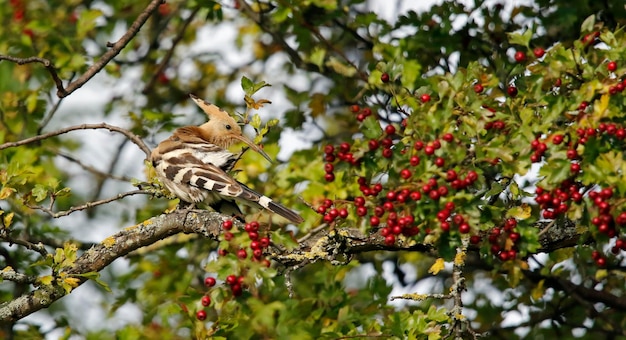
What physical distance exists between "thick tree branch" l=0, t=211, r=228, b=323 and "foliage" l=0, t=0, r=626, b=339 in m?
0.02

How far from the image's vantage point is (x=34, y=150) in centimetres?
682

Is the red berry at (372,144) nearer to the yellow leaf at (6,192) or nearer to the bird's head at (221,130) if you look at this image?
the yellow leaf at (6,192)

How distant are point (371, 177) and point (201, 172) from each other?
172 cm

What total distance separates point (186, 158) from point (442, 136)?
8.28ft

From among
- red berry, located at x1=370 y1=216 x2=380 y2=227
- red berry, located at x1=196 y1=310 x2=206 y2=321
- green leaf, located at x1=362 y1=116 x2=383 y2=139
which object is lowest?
red berry, located at x1=196 y1=310 x2=206 y2=321

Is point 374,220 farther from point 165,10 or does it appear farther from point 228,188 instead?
point 165,10

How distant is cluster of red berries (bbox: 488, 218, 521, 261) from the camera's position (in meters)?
3.98

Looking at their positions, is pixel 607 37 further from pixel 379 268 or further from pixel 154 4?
pixel 379 268

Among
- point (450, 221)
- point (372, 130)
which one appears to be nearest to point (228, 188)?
point (372, 130)

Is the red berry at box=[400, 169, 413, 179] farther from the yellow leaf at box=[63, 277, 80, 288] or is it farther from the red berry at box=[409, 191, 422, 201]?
the yellow leaf at box=[63, 277, 80, 288]

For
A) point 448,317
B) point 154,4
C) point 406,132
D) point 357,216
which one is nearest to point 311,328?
point 448,317

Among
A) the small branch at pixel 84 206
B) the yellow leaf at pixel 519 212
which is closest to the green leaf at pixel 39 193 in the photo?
the small branch at pixel 84 206

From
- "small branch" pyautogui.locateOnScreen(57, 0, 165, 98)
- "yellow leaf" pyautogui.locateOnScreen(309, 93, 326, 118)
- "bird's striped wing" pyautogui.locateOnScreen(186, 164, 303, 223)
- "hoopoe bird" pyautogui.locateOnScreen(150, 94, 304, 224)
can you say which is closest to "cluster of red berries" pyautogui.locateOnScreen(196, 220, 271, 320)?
"hoopoe bird" pyautogui.locateOnScreen(150, 94, 304, 224)

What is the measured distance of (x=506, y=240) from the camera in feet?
13.1
